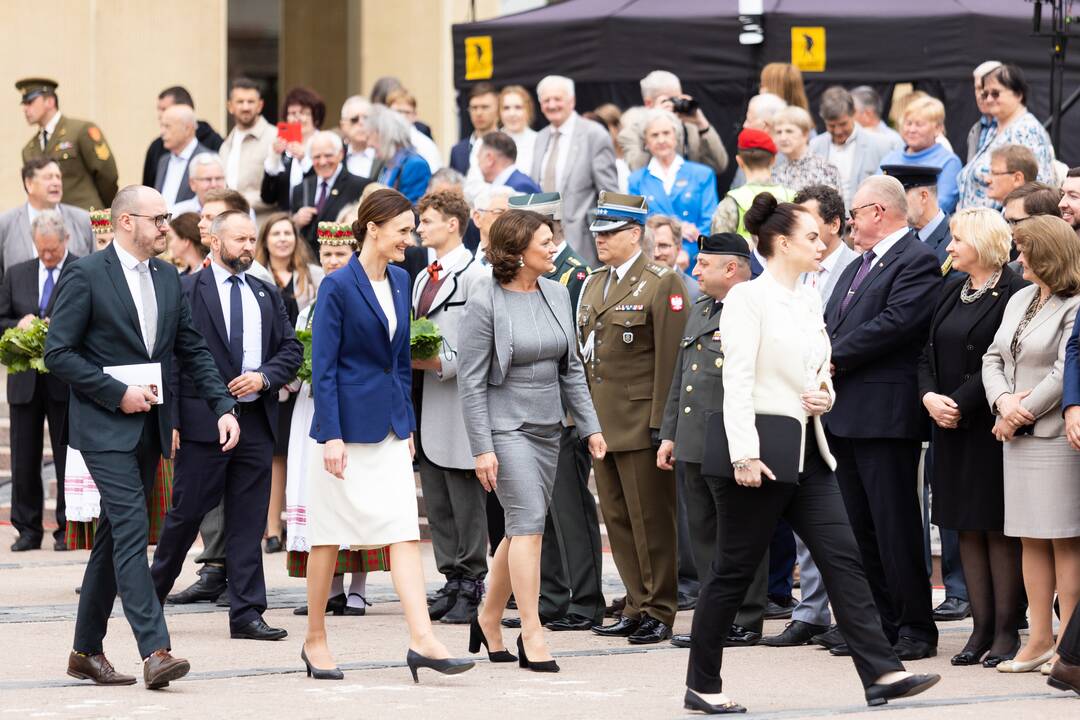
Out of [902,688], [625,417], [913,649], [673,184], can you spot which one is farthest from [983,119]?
[902,688]

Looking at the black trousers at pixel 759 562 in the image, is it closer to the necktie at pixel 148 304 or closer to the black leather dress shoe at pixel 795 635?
the black leather dress shoe at pixel 795 635

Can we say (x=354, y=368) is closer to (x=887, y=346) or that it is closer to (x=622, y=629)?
(x=622, y=629)

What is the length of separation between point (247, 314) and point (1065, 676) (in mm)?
4526

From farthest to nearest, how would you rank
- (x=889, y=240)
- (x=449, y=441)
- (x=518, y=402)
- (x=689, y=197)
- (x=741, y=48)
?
(x=741, y=48), (x=689, y=197), (x=449, y=441), (x=889, y=240), (x=518, y=402)

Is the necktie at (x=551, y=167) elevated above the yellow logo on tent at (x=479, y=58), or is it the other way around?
the yellow logo on tent at (x=479, y=58)

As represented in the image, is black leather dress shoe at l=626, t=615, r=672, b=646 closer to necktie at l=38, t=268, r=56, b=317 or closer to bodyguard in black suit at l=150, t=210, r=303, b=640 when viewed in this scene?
bodyguard in black suit at l=150, t=210, r=303, b=640

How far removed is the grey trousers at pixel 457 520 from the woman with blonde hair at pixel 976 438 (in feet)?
8.14

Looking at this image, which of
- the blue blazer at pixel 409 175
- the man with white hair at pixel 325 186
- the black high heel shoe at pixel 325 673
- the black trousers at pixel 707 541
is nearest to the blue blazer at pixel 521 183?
the blue blazer at pixel 409 175

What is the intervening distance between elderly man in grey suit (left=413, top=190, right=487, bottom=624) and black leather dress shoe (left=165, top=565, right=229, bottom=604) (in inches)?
52.3

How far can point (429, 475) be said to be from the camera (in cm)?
1027

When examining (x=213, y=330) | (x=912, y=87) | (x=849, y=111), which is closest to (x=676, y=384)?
(x=213, y=330)

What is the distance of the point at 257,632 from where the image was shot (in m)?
9.41

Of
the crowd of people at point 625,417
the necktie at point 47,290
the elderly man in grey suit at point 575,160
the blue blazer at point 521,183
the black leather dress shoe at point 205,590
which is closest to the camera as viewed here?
the crowd of people at point 625,417

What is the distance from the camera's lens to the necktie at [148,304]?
8328 millimetres
